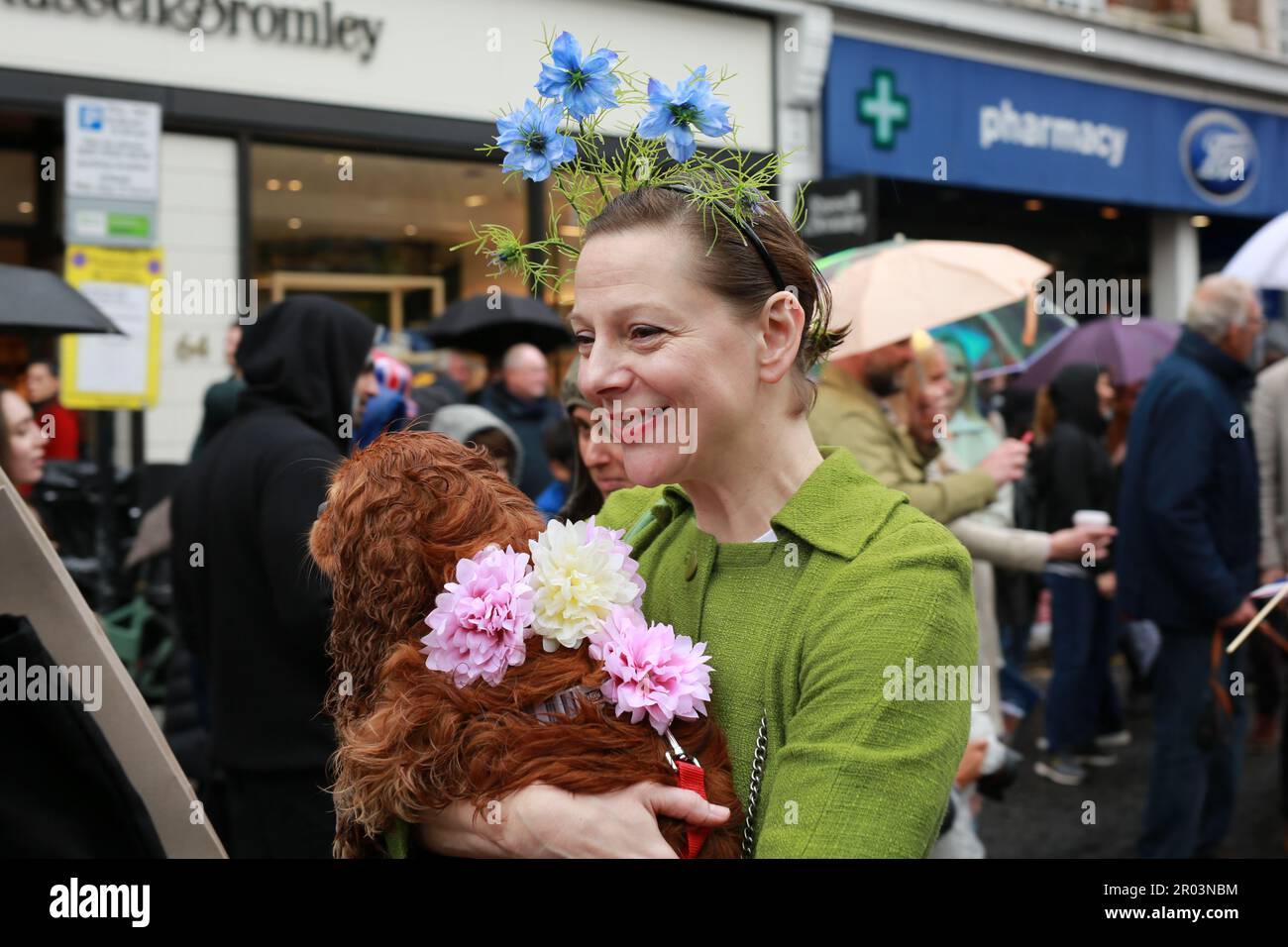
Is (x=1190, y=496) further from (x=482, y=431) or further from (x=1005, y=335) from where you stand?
(x=482, y=431)

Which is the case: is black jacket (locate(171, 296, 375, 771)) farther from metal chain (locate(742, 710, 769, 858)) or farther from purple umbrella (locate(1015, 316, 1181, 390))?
purple umbrella (locate(1015, 316, 1181, 390))

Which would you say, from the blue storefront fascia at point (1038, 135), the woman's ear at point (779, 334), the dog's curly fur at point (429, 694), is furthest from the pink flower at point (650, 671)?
the blue storefront fascia at point (1038, 135)

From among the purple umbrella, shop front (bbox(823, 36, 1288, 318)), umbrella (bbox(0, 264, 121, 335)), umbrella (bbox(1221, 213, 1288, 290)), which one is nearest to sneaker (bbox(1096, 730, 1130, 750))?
the purple umbrella

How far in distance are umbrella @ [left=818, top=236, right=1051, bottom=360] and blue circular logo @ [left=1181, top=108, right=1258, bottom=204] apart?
11.3 m

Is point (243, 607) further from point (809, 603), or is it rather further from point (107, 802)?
point (809, 603)

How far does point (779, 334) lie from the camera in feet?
5.85

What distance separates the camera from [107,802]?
180 cm

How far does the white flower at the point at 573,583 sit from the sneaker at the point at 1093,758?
663cm

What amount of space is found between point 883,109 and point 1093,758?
6.66 meters

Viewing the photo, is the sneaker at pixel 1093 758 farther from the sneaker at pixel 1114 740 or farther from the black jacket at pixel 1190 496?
the black jacket at pixel 1190 496

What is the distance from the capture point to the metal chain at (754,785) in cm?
164

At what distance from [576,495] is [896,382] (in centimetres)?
147
